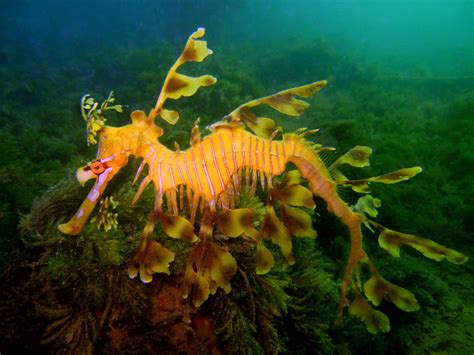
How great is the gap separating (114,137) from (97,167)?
0.16 meters

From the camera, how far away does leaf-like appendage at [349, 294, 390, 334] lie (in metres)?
1.57

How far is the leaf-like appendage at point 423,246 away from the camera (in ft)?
4.60

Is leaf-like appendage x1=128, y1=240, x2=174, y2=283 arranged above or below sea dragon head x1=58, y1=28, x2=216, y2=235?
below

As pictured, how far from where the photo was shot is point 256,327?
211 cm

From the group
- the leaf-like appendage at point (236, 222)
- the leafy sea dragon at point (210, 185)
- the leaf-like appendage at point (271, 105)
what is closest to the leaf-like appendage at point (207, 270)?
the leafy sea dragon at point (210, 185)

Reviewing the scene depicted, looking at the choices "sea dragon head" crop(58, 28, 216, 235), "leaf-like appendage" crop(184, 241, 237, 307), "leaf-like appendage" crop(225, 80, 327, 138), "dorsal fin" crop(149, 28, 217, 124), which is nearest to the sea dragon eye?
"sea dragon head" crop(58, 28, 216, 235)

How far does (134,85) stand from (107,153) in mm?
9698

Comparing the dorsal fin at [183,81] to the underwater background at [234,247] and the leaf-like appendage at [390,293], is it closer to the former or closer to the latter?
the underwater background at [234,247]

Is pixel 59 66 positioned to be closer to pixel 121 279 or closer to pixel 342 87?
pixel 342 87

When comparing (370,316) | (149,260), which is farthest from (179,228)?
(370,316)

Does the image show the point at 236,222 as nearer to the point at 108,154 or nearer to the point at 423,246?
the point at 108,154

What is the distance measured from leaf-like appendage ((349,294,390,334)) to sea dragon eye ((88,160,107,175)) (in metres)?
1.49

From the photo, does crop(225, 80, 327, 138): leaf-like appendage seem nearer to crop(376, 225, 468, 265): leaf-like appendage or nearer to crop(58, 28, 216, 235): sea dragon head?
crop(58, 28, 216, 235): sea dragon head

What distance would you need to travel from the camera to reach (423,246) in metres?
1.48
